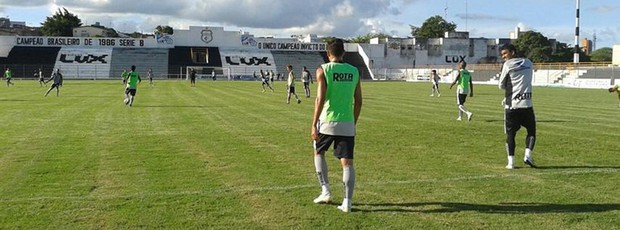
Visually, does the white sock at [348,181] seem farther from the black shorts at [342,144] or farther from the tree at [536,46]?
the tree at [536,46]

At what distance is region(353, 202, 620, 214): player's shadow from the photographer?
652 cm

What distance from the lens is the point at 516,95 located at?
9.21 metres

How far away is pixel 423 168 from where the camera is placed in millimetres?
9133

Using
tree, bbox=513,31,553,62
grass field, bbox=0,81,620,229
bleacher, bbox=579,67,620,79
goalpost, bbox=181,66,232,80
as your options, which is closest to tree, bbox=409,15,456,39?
tree, bbox=513,31,553,62

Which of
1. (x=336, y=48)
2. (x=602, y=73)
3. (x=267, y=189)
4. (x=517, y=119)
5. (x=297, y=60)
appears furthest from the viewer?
(x=297, y=60)

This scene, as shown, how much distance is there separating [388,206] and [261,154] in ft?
14.0

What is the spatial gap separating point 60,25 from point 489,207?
447 feet

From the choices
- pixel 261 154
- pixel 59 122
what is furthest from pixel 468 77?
pixel 59 122

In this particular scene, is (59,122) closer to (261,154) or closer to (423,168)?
(261,154)

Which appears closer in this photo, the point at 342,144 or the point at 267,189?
the point at 342,144

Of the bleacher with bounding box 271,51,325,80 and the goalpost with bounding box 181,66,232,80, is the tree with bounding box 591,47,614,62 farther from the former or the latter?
the goalpost with bounding box 181,66,232,80

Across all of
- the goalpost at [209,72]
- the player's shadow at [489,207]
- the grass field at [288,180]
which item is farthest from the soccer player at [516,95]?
the goalpost at [209,72]

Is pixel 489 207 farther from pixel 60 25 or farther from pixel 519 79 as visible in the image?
pixel 60 25

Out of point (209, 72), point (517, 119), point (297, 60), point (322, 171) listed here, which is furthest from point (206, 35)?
point (322, 171)
